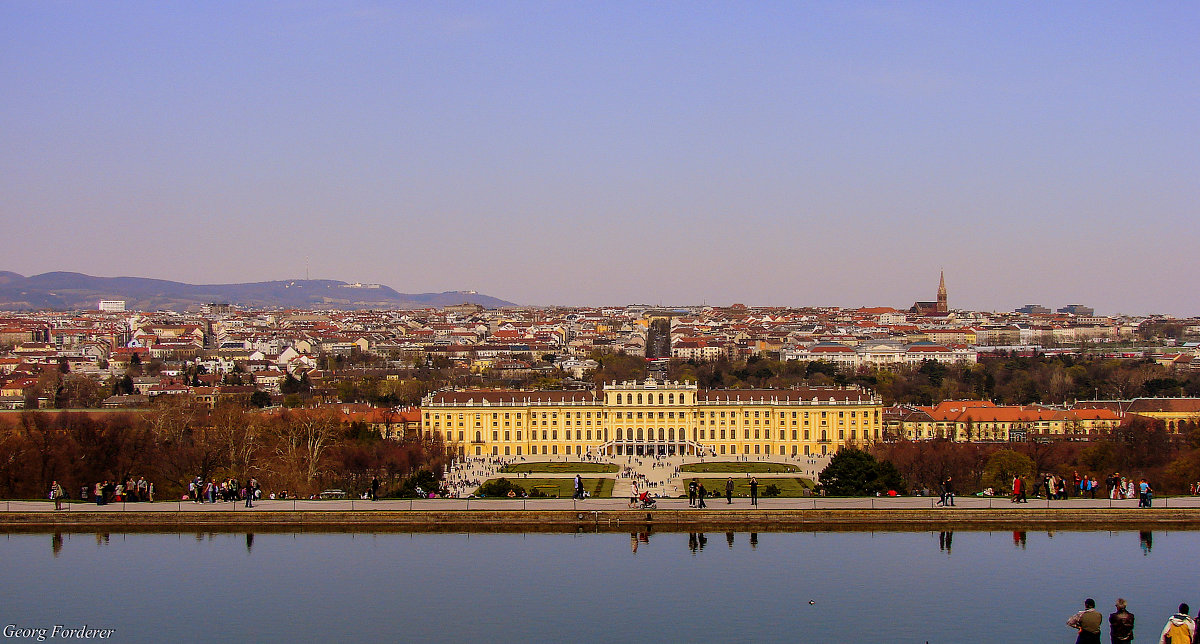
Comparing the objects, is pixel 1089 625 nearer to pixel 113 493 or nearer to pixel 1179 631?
pixel 1179 631

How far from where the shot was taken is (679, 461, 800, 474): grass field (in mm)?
44750

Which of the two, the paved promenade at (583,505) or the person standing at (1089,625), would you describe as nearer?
the person standing at (1089,625)

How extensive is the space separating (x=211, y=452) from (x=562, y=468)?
513 inches

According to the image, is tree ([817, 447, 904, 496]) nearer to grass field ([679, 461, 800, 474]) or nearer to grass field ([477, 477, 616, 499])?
grass field ([477, 477, 616, 499])

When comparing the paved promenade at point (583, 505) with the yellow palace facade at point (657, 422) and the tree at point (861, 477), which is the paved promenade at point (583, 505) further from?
the yellow palace facade at point (657, 422)

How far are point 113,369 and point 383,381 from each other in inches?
938

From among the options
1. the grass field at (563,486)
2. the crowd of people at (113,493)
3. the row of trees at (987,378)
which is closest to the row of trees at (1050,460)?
the grass field at (563,486)

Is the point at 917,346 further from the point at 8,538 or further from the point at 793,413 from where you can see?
the point at 8,538

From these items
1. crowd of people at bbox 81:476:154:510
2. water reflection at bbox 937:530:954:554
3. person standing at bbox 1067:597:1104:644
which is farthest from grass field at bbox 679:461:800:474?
person standing at bbox 1067:597:1104:644

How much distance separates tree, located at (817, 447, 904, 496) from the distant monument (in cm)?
12592

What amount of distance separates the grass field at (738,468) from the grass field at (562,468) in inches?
94.6

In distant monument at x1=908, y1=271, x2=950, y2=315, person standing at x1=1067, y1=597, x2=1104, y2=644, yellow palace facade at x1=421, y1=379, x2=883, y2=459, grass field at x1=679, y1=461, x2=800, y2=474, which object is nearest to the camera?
person standing at x1=1067, y1=597, x2=1104, y2=644

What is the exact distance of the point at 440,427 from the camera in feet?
179

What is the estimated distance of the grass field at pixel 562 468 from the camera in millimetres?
45156
